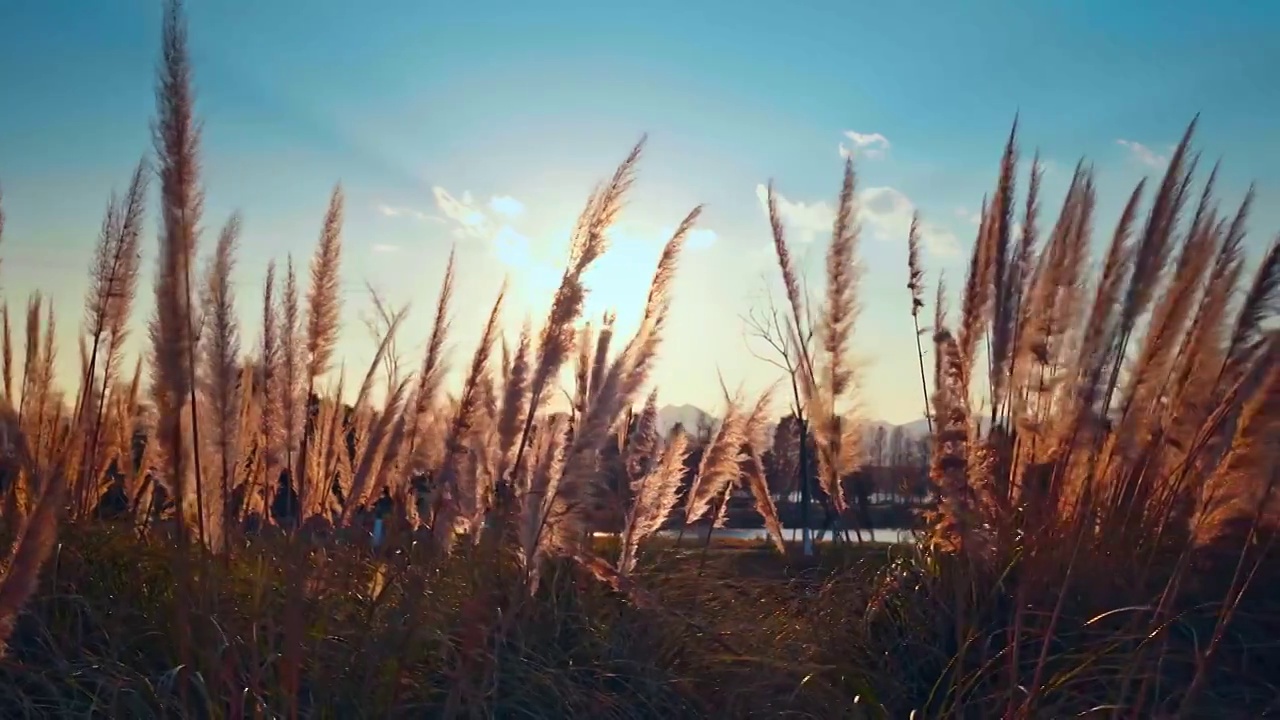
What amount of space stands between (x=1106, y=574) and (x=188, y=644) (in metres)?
2.52

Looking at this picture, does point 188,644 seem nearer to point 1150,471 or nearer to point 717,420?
point 717,420

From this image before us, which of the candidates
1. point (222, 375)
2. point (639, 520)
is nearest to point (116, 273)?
point (222, 375)

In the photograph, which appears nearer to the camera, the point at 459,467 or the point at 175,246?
the point at 175,246

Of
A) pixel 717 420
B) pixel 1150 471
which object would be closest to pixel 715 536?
pixel 717 420

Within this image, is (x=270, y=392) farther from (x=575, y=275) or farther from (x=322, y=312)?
(x=575, y=275)

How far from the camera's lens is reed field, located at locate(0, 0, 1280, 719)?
111 inches

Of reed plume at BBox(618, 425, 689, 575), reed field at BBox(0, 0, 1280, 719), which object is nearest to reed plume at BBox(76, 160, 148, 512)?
reed field at BBox(0, 0, 1280, 719)

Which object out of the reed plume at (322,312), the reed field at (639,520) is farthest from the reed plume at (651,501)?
the reed plume at (322,312)

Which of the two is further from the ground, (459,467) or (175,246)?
A: (175,246)

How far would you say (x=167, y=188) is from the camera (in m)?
2.86

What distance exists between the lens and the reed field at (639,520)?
9.24 ft

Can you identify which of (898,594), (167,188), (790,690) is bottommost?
(790,690)

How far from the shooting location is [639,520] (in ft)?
11.8

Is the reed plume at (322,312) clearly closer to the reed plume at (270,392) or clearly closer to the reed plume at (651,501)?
the reed plume at (270,392)
